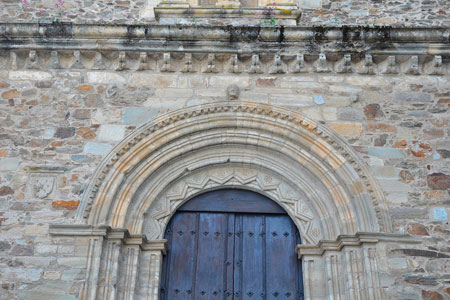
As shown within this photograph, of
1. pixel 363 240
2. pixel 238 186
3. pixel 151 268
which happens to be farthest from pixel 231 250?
pixel 363 240

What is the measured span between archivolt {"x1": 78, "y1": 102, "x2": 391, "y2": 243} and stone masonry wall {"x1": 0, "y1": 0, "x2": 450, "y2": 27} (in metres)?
1.75

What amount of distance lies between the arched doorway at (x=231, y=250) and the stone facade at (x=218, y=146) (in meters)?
0.17

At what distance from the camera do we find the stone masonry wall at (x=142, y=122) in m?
5.60

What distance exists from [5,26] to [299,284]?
14.7ft

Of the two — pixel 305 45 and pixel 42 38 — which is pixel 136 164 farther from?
pixel 305 45

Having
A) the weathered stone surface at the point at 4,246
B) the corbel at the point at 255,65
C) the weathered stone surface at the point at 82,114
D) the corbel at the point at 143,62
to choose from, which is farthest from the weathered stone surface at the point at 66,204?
the corbel at the point at 255,65

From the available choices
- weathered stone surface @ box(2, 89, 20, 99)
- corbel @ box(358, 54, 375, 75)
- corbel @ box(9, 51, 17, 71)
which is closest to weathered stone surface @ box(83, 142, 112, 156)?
weathered stone surface @ box(2, 89, 20, 99)

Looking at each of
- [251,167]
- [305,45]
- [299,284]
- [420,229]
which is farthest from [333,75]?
[299,284]

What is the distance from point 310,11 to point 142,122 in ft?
9.16

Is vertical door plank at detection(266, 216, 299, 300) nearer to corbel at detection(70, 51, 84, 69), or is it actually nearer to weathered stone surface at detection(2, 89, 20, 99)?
corbel at detection(70, 51, 84, 69)

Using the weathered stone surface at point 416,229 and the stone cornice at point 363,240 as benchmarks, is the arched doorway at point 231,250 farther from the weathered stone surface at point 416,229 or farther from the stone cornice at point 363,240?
the weathered stone surface at point 416,229

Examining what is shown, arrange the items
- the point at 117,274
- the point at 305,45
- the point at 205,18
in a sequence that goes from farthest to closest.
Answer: the point at 205,18
the point at 305,45
the point at 117,274

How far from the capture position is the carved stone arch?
5.72 meters

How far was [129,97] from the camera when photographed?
6.52 m
